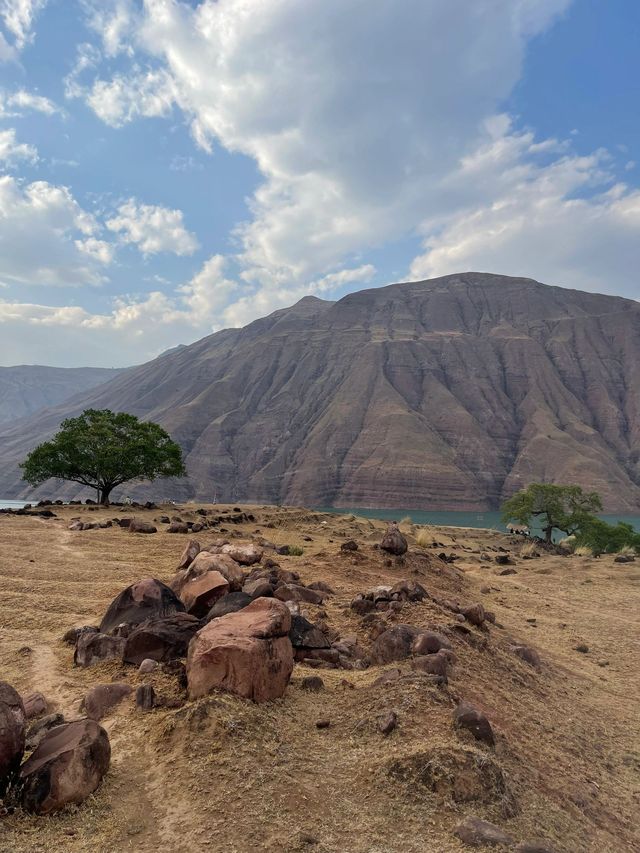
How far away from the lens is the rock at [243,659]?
516cm

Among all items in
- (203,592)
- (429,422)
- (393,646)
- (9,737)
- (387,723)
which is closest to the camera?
(9,737)

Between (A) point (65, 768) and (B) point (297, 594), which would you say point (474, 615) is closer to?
(B) point (297, 594)

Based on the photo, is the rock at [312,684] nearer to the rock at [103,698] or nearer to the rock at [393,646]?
the rock at [393,646]

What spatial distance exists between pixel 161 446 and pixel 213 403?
151 m

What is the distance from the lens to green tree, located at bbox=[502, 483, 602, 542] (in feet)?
129

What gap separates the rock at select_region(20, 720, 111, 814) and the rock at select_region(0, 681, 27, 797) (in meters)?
0.09

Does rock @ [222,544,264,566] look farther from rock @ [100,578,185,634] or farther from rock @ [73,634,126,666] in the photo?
rock @ [73,634,126,666]

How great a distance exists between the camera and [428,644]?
6.92 metres

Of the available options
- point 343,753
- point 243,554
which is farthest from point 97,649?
point 243,554

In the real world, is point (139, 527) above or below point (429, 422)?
below

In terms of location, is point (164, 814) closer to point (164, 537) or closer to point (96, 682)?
point (96, 682)

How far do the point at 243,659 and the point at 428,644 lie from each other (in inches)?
112

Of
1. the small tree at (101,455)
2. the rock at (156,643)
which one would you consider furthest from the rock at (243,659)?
the small tree at (101,455)

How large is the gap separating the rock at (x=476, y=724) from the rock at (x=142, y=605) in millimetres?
4211
